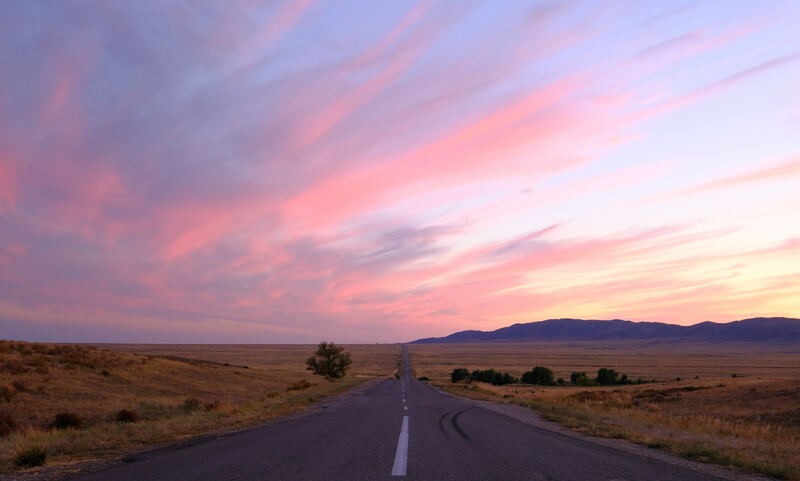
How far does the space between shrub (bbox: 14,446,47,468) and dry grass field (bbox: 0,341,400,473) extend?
121 millimetres

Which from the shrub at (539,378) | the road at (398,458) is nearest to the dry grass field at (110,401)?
the road at (398,458)

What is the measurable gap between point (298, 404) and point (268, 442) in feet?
51.4

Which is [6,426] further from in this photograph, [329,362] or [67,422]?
[329,362]

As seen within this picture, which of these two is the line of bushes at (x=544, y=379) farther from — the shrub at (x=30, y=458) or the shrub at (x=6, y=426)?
the shrub at (x=30, y=458)

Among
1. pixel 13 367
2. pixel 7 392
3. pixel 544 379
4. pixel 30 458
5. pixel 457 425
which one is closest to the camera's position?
pixel 30 458

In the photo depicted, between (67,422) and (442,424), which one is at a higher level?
(442,424)

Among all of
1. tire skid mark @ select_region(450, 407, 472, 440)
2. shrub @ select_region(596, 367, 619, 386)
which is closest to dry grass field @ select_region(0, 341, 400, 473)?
tire skid mark @ select_region(450, 407, 472, 440)

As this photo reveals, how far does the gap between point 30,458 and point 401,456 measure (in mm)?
6749

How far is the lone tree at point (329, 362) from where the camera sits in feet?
271

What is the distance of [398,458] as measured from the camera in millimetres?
10930

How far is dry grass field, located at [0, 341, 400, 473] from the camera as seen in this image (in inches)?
578

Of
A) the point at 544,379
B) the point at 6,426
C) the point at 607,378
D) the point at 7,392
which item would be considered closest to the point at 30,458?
the point at 6,426

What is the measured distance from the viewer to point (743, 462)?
11.2m

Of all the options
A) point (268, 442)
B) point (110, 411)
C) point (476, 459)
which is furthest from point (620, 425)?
point (110, 411)
